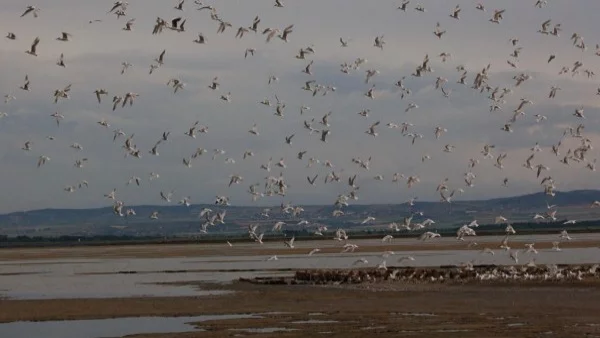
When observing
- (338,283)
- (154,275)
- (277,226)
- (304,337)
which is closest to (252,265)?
(154,275)

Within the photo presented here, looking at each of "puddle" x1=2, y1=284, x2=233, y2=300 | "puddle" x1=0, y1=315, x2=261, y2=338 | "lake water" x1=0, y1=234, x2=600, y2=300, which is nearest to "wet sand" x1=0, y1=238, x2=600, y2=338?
"puddle" x1=0, y1=315, x2=261, y2=338

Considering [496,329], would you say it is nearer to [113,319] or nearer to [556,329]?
[556,329]

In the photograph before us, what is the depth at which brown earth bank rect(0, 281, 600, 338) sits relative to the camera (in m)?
32.3

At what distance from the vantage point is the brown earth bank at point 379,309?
32.3 meters

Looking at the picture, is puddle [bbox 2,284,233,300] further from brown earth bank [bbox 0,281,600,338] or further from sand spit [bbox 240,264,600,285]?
sand spit [bbox 240,264,600,285]

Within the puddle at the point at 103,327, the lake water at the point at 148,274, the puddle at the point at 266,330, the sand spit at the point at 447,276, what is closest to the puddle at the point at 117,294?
the lake water at the point at 148,274

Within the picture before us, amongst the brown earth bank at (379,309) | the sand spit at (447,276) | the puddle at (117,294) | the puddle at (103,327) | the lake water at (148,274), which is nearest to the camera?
the brown earth bank at (379,309)

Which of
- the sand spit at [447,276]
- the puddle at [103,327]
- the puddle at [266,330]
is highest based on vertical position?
the sand spit at [447,276]

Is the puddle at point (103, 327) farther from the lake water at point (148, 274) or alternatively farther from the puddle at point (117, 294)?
the lake water at point (148, 274)

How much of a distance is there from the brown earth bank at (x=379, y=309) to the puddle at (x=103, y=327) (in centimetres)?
103

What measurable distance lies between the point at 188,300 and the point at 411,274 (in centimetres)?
1380

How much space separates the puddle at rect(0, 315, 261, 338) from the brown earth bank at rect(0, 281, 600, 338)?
3.39 ft

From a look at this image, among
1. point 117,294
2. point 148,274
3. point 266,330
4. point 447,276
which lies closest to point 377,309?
point 266,330

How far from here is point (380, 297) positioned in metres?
43.8
